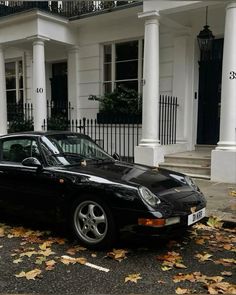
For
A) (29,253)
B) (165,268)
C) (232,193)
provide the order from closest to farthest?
(165,268) < (29,253) < (232,193)

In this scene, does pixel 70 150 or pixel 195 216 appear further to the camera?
pixel 70 150

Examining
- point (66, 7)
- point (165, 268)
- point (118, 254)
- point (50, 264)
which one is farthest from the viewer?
point (66, 7)

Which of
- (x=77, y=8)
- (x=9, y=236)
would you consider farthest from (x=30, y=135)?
(x=77, y=8)

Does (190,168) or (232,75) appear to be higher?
(232,75)

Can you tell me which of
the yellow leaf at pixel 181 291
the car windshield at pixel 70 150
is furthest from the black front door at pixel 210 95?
the yellow leaf at pixel 181 291

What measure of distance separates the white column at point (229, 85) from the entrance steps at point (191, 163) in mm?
816

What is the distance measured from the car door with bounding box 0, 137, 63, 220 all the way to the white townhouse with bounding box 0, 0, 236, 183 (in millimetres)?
4605

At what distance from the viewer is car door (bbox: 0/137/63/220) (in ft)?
15.9

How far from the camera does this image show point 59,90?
567 inches

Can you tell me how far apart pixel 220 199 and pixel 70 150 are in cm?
304

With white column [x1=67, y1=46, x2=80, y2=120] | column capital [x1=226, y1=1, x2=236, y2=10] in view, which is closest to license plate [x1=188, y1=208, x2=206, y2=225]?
column capital [x1=226, y1=1, x2=236, y2=10]

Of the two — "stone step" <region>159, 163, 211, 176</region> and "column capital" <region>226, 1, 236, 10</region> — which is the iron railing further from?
"stone step" <region>159, 163, 211, 176</region>

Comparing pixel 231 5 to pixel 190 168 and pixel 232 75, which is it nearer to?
pixel 232 75

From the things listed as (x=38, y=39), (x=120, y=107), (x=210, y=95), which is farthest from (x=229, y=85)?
(x=38, y=39)
